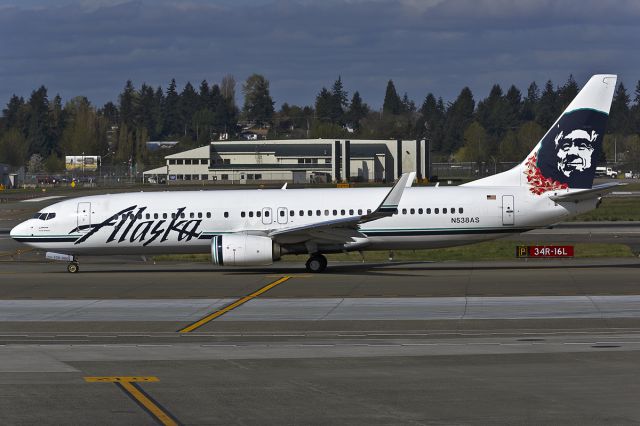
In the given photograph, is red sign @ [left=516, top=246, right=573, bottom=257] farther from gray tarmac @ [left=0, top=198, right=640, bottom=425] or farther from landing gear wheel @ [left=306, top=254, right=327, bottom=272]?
landing gear wheel @ [left=306, top=254, right=327, bottom=272]

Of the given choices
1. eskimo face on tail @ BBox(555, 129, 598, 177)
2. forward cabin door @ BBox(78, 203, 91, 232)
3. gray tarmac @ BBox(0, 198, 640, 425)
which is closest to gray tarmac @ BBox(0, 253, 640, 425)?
gray tarmac @ BBox(0, 198, 640, 425)

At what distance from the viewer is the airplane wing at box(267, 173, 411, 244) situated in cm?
3775

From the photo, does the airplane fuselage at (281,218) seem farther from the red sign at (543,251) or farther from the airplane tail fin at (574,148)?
the red sign at (543,251)

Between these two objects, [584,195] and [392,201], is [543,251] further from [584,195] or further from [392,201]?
[392,201]

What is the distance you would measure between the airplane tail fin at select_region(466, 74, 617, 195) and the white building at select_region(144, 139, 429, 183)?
289 feet

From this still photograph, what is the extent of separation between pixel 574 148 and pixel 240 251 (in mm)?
13249

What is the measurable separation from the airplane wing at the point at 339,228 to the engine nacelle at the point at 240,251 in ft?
2.71

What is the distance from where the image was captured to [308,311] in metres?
28.5

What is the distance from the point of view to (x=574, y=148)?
1576 inches

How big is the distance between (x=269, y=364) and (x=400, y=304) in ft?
33.1

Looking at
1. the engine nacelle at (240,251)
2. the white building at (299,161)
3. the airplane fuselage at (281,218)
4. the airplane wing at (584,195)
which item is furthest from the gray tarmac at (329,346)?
the white building at (299,161)

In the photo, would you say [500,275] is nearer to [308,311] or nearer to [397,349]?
[308,311]

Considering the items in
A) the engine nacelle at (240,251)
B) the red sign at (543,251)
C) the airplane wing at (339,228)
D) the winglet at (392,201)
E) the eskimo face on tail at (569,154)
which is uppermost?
the eskimo face on tail at (569,154)

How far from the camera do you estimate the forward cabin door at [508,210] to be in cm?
3928
